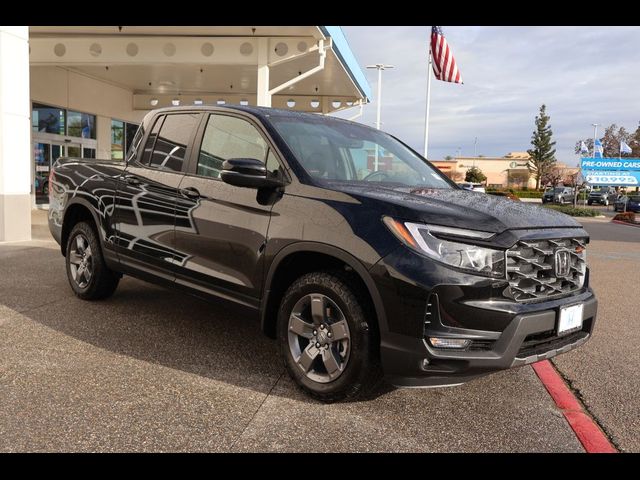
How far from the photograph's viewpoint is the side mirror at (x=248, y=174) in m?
3.47

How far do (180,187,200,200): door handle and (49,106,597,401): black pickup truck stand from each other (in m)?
0.03

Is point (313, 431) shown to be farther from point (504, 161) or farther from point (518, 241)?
point (504, 161)

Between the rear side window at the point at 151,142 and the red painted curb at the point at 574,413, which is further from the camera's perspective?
the rear side window at the point at 151,142

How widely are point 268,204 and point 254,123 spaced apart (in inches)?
27.8

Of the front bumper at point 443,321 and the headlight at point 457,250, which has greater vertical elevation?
the headlight at point 457,250

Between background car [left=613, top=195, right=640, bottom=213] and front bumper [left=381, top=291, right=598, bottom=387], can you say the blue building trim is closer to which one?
front bumper [left=381, top=291, right=598, bottom=387]

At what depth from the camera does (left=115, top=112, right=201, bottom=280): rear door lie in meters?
4.34

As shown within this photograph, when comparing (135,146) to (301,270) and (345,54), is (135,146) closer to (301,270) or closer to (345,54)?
(301,270)

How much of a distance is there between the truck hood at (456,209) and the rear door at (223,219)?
63cm

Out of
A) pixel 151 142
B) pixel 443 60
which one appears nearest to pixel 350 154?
pixel 151 142

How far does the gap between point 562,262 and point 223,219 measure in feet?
7.18

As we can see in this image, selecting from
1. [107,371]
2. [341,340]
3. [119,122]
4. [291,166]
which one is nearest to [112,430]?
[107,371]

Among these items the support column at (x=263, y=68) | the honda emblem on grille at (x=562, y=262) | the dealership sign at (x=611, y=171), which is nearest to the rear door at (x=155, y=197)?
the honda emblem on grille at (x=562, y=262)

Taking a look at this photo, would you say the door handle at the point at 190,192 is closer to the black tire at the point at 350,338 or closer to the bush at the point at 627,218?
the black tire at the point at 350,338
